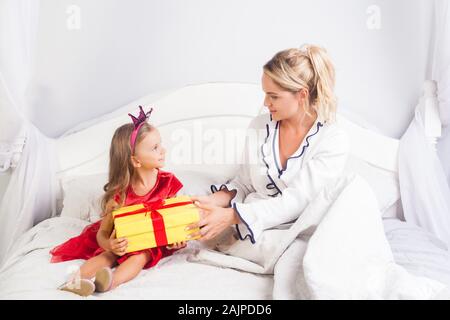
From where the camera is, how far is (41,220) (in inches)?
73.2

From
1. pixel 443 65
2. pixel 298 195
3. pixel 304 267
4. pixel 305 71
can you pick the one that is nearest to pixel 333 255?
pixel 304 267

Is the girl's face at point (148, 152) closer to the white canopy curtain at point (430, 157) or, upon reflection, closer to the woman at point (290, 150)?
Answer: the woman at point (290, 150)

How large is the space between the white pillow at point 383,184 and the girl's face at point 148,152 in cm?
73

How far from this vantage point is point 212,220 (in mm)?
1442

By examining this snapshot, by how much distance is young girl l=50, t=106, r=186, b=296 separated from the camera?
1.42m

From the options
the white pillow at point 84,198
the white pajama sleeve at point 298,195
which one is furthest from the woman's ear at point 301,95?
the white pillow at point 84,198

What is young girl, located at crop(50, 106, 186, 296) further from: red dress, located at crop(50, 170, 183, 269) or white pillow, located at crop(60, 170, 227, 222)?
white pillow, located at crop(60, 170, 227, 222)

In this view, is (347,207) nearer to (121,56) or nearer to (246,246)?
(246,246)

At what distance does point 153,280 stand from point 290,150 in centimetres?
53

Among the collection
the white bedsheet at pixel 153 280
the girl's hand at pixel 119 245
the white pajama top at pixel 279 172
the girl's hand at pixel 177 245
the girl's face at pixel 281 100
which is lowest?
the white bedsheet at pixel 153 280

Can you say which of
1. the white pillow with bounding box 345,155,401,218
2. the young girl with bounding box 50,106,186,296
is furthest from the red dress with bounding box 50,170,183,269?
the white pillow with bounding box 345,155,401,218

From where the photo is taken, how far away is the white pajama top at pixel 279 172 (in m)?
1.48

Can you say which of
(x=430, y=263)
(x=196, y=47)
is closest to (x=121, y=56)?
(x=196, y=47)

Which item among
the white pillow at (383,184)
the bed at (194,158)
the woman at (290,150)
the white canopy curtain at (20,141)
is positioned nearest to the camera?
the woman at (290,150)
